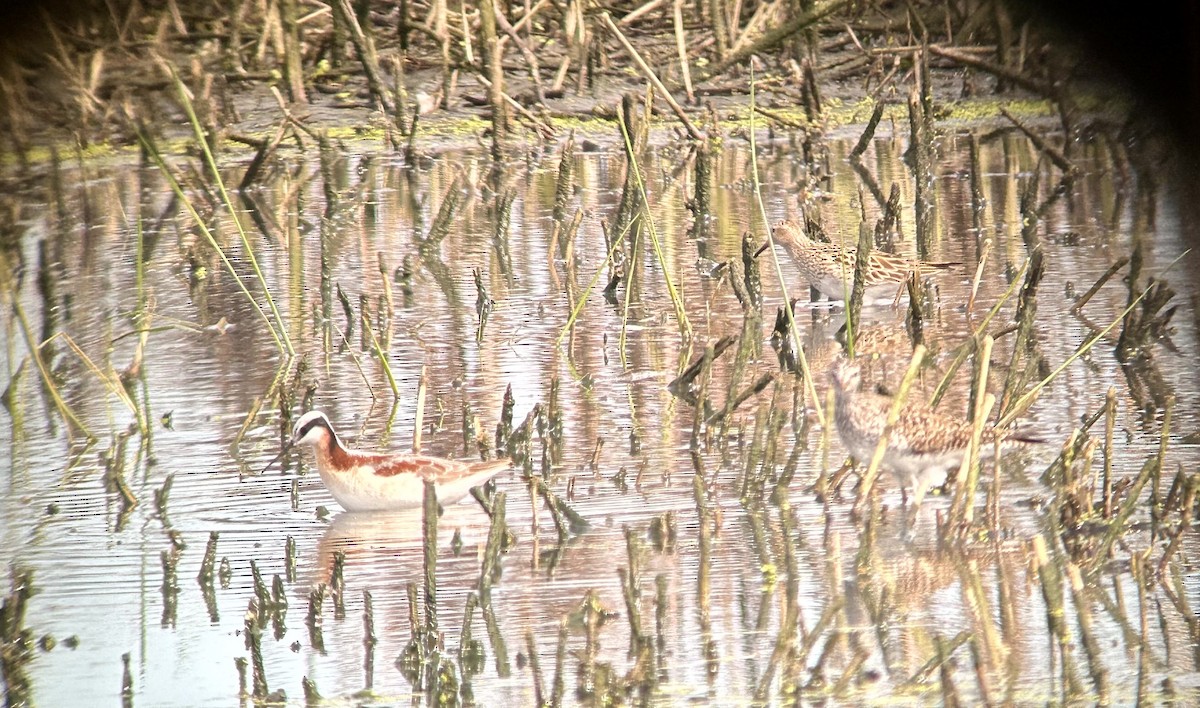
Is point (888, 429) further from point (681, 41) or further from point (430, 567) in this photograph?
point (681, 41)

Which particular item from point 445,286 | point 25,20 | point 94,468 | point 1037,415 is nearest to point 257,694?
point 25,20

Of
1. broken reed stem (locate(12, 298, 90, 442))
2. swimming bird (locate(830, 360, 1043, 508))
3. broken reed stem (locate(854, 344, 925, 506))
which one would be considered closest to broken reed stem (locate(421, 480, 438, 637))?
broken reed stem (locate(854, 344, 925, 506))

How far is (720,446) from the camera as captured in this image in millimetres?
6691

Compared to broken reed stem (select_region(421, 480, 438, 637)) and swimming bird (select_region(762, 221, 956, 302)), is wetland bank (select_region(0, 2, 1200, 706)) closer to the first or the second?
broken reed stem (select_region(421, 480, 438, 637))

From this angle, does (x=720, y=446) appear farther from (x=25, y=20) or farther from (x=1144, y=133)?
(x=1144, y=133)

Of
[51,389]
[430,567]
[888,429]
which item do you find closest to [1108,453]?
[888,429]

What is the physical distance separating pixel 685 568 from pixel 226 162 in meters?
9.45

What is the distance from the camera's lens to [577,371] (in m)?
7.88

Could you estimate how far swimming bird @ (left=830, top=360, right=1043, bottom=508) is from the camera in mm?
5891

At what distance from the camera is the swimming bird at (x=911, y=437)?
5.89 m

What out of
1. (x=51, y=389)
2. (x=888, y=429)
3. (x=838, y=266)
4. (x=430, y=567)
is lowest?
(x=430, y=567)

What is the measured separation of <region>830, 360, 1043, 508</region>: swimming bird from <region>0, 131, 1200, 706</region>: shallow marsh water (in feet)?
0.44

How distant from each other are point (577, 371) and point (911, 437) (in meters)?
2.30

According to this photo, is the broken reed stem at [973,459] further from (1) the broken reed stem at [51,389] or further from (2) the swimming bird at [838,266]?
(1) the broken reed stem at [51,389]
